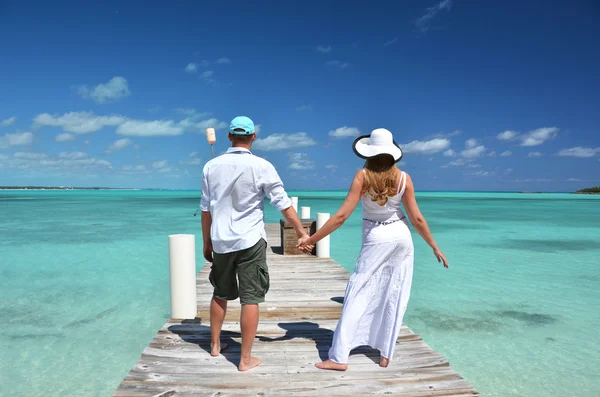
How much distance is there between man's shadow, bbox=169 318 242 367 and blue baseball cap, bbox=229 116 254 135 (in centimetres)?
198

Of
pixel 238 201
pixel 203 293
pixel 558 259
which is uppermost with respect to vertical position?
pixel 238 201

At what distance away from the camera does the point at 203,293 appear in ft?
20.6

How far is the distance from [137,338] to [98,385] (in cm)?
168

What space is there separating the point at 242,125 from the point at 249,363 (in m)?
1.97

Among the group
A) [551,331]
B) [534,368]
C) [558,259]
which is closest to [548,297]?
[551,331]

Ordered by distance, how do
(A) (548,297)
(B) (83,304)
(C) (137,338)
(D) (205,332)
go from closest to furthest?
1. (D) (205,332)
2. (C) (137,338)
3. (B) (83,304)
4. (A) (548,297)

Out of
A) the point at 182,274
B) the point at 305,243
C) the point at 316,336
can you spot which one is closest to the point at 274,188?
the point at 305,243

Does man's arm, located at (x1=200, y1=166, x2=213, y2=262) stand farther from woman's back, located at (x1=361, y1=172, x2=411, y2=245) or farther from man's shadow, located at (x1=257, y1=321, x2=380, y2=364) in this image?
man's shadow, located at (x1=257, y1=321, x2=380, y2=364)

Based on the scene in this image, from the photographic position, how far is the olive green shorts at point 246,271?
10.1ft

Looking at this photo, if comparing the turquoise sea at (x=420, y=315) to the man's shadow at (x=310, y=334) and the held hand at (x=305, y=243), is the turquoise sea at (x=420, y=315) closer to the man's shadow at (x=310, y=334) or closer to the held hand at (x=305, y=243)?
the man's shadow at (x=310, y=334)

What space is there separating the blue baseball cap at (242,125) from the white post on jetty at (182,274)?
6.35 feet

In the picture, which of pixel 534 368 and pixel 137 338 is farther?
pixel 137 338

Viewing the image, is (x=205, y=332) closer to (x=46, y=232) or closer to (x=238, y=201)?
(x=238, y=201)

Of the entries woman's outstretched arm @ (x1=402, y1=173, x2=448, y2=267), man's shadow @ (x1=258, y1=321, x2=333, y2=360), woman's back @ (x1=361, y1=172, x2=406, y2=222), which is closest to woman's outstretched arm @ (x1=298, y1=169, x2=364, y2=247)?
woman's back @ (x1=361, y1=172, x2=406, y2=222)
